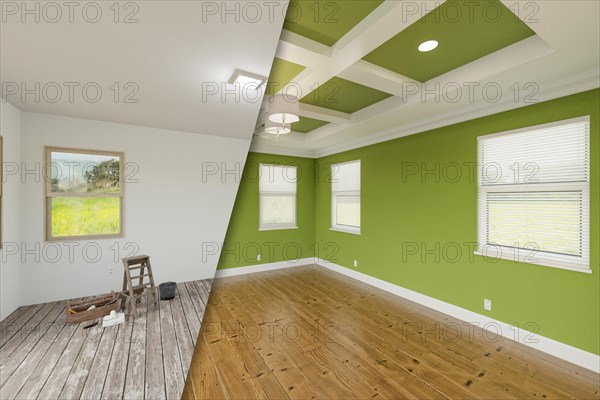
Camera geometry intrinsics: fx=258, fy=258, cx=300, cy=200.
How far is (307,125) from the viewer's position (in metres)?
3.94

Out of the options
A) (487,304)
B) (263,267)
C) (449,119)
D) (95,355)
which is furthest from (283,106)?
(263,267)

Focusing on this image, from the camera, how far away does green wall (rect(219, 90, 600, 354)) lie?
2008 mm

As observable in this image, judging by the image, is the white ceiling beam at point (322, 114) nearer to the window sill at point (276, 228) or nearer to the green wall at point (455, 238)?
the green wall at point (455, 238)

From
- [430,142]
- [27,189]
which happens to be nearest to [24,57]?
[27,189]

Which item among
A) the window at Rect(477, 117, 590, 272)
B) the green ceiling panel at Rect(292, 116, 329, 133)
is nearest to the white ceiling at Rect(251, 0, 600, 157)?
the window at Rect(477, 117, 590, 272)

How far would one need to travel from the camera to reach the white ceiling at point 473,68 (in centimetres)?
143

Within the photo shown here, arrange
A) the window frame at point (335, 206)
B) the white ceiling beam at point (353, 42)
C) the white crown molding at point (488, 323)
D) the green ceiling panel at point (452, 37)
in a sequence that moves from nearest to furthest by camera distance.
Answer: the white ceiling beam at point (353, 42)
the green ceiling panel at point (452, 37)
the white crown molding at point (488, 323)
the window frame at point (335, 206)

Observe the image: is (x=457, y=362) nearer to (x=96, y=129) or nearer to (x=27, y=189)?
(x=96, y=129)

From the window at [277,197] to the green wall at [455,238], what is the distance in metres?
1.09

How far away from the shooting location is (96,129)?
1.59 m

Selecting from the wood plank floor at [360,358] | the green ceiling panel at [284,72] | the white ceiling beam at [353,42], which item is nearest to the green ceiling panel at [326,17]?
the white ceiling beam at [353,42]

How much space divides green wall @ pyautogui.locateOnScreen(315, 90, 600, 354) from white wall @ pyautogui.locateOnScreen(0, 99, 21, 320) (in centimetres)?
387

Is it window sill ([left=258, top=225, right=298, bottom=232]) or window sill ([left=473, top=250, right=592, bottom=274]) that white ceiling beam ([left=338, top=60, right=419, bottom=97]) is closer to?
window sill ([left=473, top=250, right=592, bottom=274])

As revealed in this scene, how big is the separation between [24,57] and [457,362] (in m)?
3.66
